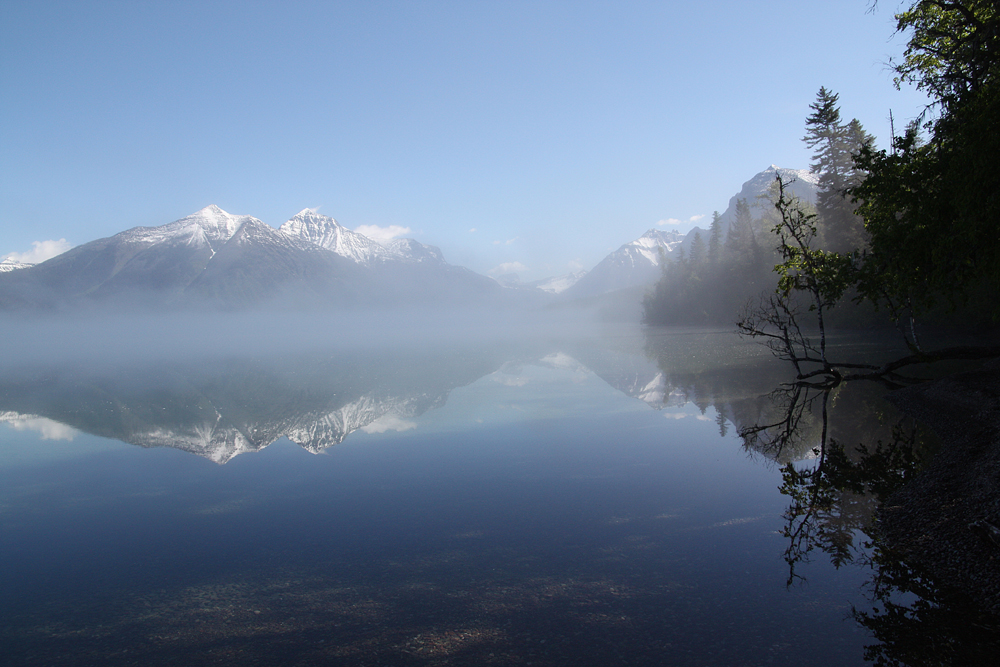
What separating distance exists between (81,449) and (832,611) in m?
36.1

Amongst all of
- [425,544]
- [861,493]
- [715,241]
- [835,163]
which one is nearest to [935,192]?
[861,493]

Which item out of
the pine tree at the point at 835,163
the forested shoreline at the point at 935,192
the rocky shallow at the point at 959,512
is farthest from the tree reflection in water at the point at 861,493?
the pine tree at the point at 835,163

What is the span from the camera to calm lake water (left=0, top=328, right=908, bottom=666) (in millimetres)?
9484

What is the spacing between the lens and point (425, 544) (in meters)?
13.8

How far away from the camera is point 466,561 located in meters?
12.6

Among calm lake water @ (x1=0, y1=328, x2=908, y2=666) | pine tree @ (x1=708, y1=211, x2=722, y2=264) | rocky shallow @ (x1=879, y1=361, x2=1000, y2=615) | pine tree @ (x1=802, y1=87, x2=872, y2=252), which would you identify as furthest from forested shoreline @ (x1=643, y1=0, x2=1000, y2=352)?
pine tree @ (x1=708, y1=211, x2=722, y2=264)

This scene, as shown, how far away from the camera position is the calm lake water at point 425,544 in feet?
31.1

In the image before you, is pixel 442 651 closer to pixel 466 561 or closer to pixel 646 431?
pixel 466 561

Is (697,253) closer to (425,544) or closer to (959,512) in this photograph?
(959,512)

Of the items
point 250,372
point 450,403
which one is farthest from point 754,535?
point 250,372

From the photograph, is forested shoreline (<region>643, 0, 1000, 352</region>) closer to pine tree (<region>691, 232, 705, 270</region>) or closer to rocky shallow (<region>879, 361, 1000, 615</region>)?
rocky shallow (<region>879, 361, 1000, 615</region>)

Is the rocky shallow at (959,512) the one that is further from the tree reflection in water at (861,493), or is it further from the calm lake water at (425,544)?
the calm lake water at (425,544)

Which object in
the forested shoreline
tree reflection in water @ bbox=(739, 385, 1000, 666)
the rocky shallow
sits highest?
the forested shoreline

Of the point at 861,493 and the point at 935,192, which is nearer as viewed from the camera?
the point at 861,493
